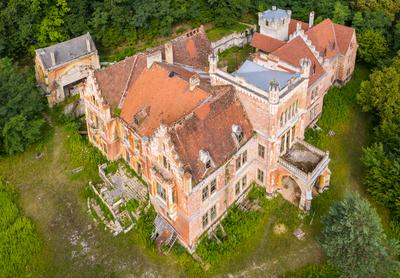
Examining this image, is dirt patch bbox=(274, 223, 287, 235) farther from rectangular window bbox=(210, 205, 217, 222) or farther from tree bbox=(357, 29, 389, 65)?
tree bbox=(357, 29, 389, 65)

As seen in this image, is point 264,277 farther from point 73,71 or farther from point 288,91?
point 73,71

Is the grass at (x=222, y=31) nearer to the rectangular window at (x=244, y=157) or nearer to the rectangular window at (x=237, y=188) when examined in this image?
the rectangular window at (x=244, y=157)

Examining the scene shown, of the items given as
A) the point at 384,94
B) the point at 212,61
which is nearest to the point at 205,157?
the point at 212,61

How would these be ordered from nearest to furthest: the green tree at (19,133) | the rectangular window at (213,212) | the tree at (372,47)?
the rectangular window at (213,212), the green tree at (19,133), the tree at (372,47)

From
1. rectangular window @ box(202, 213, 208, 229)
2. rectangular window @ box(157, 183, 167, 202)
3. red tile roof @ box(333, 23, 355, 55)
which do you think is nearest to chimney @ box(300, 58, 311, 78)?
rectangular window @ box(202, 213, 208, 229)

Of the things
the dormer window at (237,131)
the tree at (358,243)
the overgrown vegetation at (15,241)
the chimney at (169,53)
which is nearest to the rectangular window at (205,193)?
the dormer window at (237,131)
